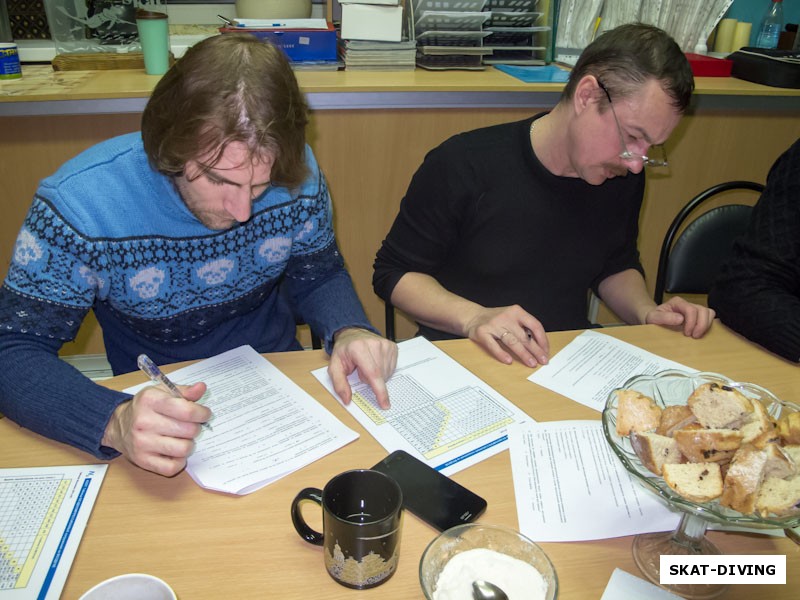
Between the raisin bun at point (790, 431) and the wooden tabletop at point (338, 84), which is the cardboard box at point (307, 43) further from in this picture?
the raisin bun at point (790, 431)

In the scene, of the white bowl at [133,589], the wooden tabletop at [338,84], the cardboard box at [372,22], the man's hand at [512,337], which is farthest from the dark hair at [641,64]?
the white bowl at [133,589]

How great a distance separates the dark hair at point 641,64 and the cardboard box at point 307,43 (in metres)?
1.17

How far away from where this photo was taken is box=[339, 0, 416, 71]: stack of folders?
7.16 ft

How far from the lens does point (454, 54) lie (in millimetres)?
2316

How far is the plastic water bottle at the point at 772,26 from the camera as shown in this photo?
269cm

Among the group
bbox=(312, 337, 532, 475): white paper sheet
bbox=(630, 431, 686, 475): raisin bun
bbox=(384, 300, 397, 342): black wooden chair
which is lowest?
bbox=(384, 300, 397, 342): black wooden chair

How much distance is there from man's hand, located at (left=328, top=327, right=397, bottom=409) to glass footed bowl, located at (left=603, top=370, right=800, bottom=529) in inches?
14.8

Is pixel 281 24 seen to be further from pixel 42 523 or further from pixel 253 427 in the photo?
pixel 42 523

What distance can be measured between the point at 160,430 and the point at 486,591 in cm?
46

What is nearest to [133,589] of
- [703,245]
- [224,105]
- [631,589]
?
Result: [631,589]

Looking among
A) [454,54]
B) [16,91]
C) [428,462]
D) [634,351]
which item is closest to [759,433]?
[428,462]

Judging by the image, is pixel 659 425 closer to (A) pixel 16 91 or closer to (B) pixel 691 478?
(B) pixel 691 478

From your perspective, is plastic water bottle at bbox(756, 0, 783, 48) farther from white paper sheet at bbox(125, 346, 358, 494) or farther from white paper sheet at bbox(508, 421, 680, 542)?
white paper sheet at bbox(125, 346, 358, 494)

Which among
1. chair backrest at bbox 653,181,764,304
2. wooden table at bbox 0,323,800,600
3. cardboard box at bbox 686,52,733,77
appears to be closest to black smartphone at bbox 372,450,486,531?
wooden table at bbox 0,323,800,600
